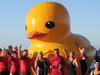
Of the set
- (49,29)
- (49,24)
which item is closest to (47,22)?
(49,24)

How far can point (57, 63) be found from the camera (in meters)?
13.1

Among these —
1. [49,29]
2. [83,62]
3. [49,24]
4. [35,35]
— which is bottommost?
[83,62]

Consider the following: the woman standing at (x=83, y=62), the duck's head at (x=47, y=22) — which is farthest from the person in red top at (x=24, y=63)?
the woman standing at (x=83, y=62)

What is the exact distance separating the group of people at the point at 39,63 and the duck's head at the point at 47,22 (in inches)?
35.2

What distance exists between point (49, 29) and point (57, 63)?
1.68 m

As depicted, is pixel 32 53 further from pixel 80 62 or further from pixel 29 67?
pixel 80 62

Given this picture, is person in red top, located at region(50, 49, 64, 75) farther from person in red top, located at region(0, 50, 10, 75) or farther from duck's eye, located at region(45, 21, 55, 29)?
person in red top, located at region(0, 50, 10, 75)

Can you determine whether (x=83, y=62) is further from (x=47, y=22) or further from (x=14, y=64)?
(x=14, y=64)

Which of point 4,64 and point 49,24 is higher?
Result: point 49,24

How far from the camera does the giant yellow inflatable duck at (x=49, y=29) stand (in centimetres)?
1418

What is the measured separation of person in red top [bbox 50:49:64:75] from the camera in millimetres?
13125

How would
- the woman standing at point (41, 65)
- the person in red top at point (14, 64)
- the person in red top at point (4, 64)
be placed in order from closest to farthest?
the woman standing at point (41, 65)
the person in red top at point (14, 64)
the person in red top at point (4, 64)

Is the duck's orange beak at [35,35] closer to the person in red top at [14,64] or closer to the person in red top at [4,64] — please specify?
the person in red top at [14,64]

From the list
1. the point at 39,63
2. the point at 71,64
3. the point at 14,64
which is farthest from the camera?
the point at 14,64
